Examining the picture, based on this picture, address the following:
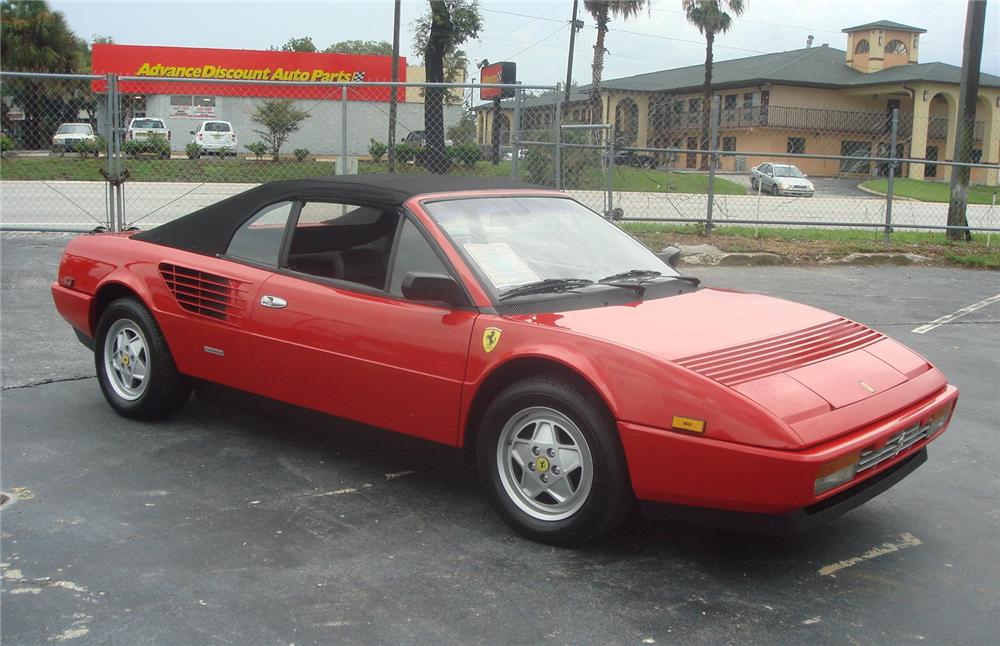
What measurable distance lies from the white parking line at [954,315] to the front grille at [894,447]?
494 cm

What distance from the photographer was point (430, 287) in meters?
3.98

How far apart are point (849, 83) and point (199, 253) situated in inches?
1985

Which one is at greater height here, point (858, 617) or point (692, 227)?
point (692, 227)

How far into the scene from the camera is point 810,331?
4152mm

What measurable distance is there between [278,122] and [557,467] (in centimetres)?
1291

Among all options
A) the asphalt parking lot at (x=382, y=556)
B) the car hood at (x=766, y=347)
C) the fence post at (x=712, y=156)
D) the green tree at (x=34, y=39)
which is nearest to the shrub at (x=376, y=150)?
the fence post at (x=712, y=156)

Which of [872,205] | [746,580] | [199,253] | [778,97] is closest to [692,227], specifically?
[872,205]

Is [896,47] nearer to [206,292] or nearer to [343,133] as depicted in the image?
[343,133]

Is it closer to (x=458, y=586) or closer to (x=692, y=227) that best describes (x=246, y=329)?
(x=458, y=586)

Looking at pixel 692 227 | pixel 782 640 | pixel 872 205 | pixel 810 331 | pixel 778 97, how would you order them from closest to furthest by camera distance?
pixel 782 640
pixel 810 331
pixel 692 227
pixel 872 205
pixel 778 97

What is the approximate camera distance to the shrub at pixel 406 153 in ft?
42.6

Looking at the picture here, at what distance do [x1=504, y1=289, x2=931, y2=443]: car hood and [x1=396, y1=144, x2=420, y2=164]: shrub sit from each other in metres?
8.93

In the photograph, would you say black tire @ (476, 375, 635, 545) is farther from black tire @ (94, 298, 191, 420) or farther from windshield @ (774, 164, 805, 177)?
windshield @ (774, 164, 805, 177)


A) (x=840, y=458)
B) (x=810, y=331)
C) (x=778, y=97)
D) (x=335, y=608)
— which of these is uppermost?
(x=778, y=97)
